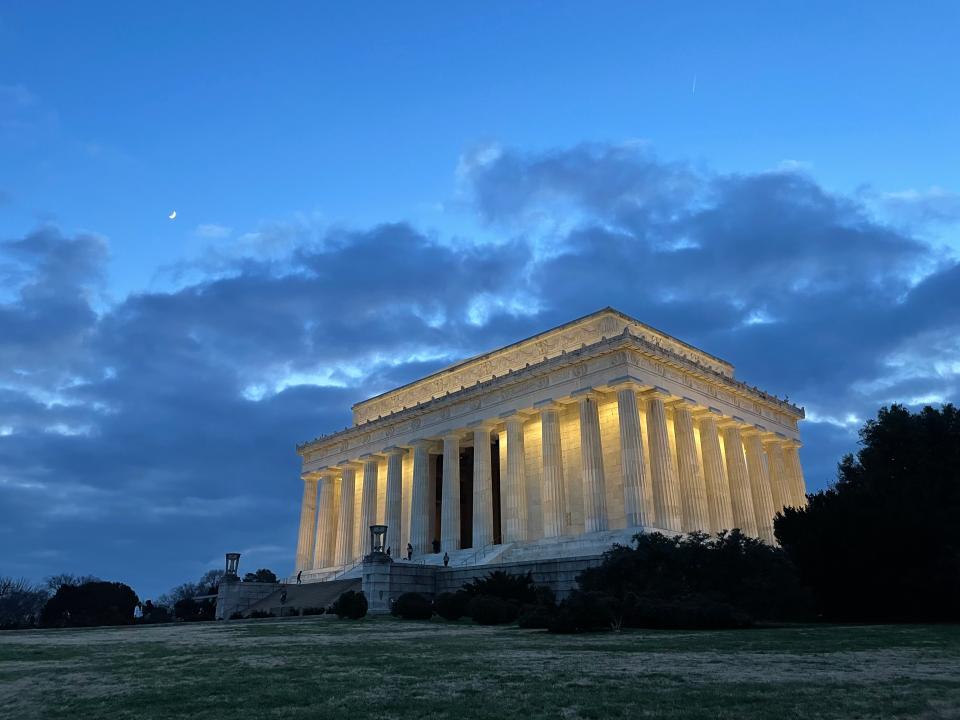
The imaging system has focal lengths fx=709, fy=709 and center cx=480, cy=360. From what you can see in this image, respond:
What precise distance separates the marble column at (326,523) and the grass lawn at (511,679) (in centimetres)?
4576

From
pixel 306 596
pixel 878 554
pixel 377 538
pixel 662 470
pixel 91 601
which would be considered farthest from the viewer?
pixel 91 601

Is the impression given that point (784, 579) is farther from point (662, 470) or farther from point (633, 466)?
point (662, 470)

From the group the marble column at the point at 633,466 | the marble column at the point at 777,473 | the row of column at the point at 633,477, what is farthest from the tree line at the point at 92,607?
the marble column at the point at 777,473

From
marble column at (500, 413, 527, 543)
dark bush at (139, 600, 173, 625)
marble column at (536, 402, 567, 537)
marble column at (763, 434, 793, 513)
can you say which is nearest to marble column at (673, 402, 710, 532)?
marble column at (536, 402, 567, 537)

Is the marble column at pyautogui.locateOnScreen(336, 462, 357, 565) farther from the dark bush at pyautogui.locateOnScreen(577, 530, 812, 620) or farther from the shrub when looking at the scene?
the dark bush at pyautogui.locateOnScreen(577, 530, 812, 620)

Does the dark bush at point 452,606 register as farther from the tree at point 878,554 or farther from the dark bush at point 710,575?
the tree at point 878,554

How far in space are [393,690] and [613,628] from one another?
42.2ft

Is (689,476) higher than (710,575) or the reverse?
higher

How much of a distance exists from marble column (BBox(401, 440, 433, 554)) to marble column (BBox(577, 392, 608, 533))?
558 inches

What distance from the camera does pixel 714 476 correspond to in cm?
4859

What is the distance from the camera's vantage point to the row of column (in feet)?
140

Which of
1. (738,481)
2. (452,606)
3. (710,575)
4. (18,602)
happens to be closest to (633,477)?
(738,481)

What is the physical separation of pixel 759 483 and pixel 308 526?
40259 mm

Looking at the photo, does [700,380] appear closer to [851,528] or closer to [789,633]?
[851,528]
